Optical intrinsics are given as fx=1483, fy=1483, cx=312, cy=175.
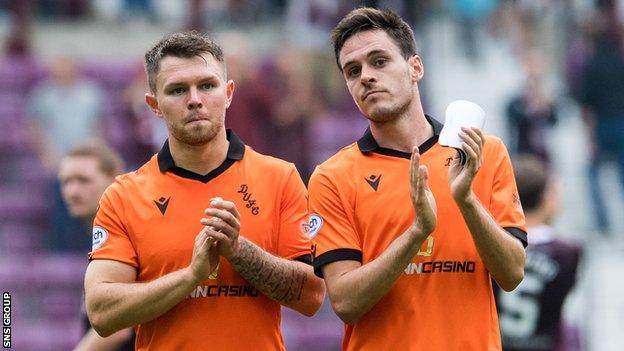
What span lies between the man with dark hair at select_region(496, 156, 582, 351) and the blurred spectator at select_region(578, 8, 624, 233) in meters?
6.51

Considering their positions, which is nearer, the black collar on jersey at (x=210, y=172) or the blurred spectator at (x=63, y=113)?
the black collar on jersey at (x=210, y=172)

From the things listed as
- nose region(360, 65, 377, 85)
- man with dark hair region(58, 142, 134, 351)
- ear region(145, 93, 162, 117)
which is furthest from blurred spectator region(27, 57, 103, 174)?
nose region(360, 65, 377, 85)

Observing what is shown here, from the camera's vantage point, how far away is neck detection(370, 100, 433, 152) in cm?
600

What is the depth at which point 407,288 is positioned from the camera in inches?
229

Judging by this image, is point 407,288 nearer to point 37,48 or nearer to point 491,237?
point 491,237

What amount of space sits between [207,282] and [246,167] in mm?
522

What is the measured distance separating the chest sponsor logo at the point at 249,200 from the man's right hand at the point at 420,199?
0.77 meters

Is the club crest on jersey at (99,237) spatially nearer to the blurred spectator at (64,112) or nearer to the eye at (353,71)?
the eye at (353,71)

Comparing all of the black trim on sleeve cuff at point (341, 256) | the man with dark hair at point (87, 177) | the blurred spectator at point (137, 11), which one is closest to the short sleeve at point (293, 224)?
the black trim on sleeve cuff at point (341, 256)

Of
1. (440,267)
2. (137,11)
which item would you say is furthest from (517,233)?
(137,11)

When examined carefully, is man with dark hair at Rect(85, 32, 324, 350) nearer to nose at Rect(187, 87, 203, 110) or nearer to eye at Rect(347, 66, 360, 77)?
nose at Rect(187, 87, 203, 110)

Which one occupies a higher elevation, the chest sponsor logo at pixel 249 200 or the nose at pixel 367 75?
the nose at pixel 367 75

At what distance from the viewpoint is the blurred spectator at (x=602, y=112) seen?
1446cm

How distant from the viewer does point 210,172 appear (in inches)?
241
